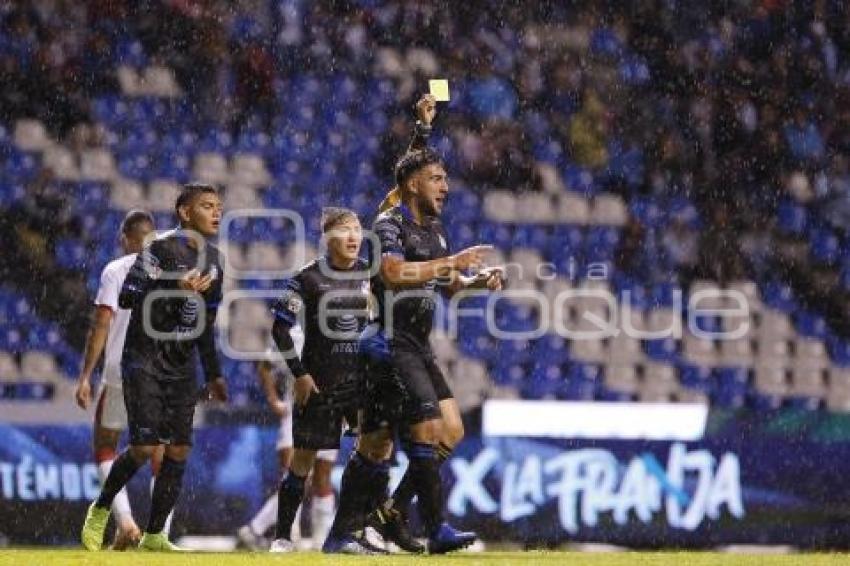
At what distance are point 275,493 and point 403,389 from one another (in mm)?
4015

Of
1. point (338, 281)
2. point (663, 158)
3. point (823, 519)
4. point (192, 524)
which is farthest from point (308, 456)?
point (663, 158)

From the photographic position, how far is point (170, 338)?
28.7 feet

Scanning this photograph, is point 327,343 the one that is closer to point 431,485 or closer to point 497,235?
point 431,485

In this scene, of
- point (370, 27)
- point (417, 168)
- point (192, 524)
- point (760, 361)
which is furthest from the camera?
point (370, 27)

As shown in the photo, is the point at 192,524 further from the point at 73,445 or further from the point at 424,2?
the point at 424,2

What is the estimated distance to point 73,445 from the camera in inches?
460

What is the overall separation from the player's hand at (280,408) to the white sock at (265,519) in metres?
0.55

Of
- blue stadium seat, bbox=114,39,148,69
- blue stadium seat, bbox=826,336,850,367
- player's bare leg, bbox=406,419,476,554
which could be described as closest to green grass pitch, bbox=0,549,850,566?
player's bare leg, bbox=406,419,476,554

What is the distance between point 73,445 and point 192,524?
0.95m

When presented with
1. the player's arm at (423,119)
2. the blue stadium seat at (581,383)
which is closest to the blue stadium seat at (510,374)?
the blue stadium seat at (581,383)

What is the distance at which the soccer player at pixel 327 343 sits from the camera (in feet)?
29.2

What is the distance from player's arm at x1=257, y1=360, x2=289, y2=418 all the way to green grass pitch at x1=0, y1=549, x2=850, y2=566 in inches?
90.2

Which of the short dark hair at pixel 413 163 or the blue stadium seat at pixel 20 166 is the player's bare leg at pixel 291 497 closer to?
the short dark hair at pixel 413 163

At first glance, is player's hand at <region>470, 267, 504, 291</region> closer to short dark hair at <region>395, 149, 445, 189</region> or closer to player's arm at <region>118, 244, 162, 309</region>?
short dark hair at <region>395, 149, 445, 189</region>
